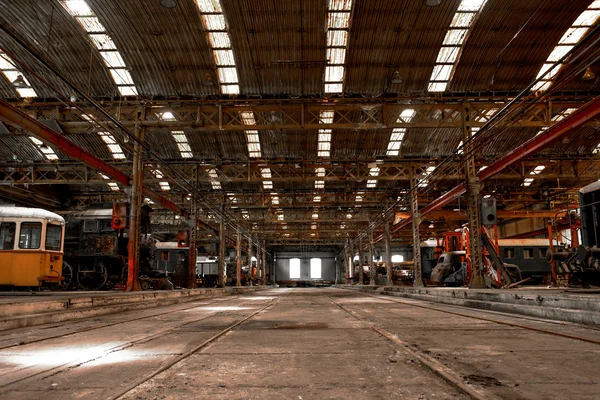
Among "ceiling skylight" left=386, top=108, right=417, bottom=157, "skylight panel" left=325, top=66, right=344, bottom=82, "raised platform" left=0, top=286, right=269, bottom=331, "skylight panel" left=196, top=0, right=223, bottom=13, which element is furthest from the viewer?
"ceiling skylight" left=386, top=108, right=417, bottom=157

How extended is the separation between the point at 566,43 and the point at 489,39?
3044 millimetres

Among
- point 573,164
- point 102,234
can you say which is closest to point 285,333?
point 102,234

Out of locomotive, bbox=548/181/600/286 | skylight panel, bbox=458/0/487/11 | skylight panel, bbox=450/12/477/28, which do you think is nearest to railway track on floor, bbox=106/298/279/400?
locomotive, bbox=548/181/600/286

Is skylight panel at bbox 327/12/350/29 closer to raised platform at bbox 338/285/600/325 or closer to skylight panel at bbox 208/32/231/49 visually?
skylight panel at bbox 208/32/231/49

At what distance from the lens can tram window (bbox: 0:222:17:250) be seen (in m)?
13.6

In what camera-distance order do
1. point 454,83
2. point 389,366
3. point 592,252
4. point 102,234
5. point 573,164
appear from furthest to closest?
point 573,164 → point 102,234 → point 454,83 → point 592,252 → point 389,366

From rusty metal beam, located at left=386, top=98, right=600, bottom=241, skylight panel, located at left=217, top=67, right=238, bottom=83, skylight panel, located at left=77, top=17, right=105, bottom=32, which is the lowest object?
rusty metal beam, located at left=386, top=98, right=600, bottom=241

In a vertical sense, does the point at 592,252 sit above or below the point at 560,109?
below

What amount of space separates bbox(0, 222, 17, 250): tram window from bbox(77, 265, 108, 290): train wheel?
5.97m

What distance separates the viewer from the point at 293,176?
24.1 m

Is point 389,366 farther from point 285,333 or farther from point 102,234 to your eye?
point 102,234

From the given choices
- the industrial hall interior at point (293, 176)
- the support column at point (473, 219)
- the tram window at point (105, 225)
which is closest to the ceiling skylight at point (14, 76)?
the industrial hall interior at point (293, 176)

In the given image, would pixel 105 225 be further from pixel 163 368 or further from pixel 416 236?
pixel 163 368

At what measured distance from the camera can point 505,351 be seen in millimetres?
4285
